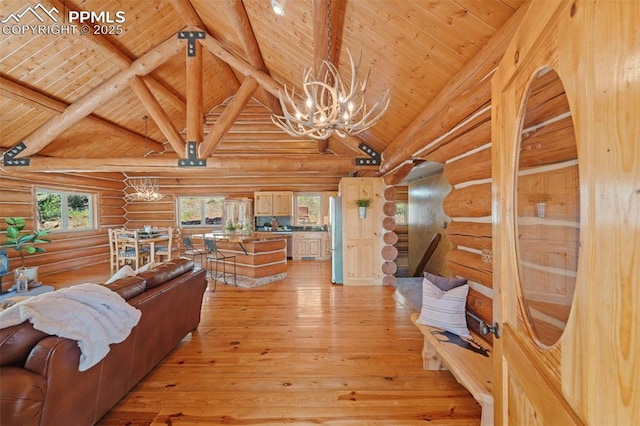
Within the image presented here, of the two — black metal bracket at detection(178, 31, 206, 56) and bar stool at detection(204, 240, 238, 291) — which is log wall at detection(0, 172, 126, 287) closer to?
bar stool at detection(204, 240, 238, 291)

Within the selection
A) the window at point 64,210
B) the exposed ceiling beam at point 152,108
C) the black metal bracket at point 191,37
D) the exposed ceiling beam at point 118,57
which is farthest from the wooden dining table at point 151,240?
the black metal bracket at point 191,37

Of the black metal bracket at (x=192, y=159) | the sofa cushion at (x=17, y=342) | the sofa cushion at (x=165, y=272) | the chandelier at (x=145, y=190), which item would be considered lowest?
the sofa cushion at (x=17, y=342)

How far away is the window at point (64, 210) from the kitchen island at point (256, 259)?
4.22 metres

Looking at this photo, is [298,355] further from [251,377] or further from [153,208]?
[153,208]

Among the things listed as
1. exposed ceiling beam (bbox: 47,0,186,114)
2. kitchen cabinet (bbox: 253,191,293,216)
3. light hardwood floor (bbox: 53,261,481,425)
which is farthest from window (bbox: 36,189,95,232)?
light hardwood floor (bbox: 53,261,481,425)

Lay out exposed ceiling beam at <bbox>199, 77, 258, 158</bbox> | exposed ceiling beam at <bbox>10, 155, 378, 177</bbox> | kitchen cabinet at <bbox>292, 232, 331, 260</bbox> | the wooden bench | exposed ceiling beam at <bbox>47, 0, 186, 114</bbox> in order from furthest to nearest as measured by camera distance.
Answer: kitchen cabinet at <bbox>292, 232, 331, 260</bbox>
exposed ceiling beam at <bbox>10, 155, 378, 177</bbox>
exposed ceiling beam at <bbox>199, 77, 258, 158</bbox>
exposed ceiling beam at <bbox>47, 0, 186, 114</bbox>
the wooden bench

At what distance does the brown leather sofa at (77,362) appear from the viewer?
56.7 inches

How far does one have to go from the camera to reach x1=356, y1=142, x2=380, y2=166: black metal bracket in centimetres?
548

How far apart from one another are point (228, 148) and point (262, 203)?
1.95 metres

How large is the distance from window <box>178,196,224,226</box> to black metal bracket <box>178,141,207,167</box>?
4.02m

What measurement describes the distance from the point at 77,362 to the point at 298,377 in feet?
5.51

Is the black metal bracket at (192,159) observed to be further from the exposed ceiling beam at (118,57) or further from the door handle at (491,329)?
the door handle at (491,329)

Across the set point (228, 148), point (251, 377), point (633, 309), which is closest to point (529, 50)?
point (633, 309)

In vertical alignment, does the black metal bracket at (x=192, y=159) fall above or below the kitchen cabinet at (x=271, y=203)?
above
